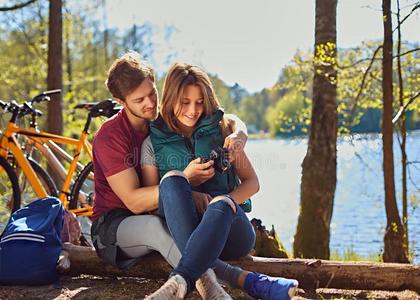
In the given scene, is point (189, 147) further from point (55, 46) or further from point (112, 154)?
point (55, 46)

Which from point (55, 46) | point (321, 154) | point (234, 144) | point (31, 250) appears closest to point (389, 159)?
point (321, 154)

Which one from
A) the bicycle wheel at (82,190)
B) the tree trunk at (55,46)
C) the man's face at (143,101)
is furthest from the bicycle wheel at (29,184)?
the tree trunk at (55,46)

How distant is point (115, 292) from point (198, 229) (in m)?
0.76

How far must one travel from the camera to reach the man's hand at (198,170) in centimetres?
279

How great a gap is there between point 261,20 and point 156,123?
2154cm

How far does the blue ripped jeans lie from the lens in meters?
2.47

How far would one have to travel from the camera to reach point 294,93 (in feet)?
26.6

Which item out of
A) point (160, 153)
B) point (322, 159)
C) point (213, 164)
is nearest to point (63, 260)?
point (160, 153)

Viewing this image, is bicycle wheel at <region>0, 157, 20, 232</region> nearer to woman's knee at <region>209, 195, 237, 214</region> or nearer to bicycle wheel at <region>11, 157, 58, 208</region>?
bicycle wheel at <region>11, 157, 58, 208</region>

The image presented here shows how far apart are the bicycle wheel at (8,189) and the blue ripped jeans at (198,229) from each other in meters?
2.00

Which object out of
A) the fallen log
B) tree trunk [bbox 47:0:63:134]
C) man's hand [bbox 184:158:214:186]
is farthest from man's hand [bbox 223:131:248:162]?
tree trunk [bbox 47:0:63:134]

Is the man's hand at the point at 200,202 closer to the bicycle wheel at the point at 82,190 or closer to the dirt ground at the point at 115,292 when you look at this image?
the dirt ground at the point at 115,292

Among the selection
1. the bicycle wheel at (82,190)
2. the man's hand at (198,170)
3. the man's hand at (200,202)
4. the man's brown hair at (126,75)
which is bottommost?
the bicycle wheel at (82,190)

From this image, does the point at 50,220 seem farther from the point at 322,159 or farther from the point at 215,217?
the point at 322,159
